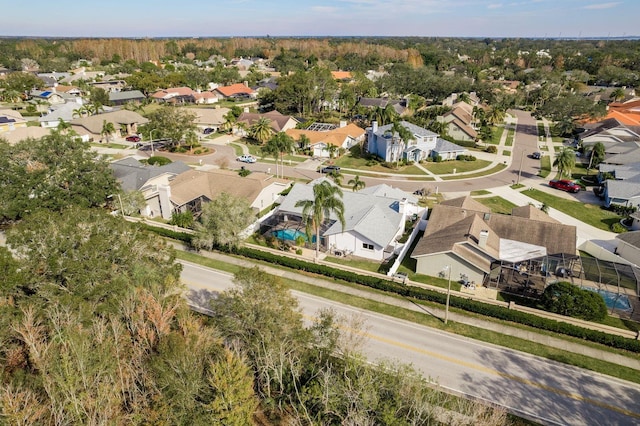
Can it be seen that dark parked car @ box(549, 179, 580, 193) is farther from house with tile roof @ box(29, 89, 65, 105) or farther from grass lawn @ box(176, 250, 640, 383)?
house with tile roof @ box(29, 89, 65, 105)

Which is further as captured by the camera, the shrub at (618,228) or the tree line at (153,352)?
the shrub at (618,228)

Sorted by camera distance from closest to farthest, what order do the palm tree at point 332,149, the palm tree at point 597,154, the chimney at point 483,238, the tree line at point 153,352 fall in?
the tree line at point 153,352
the chimney at point 483,238
the palm tree at point 597,154
the palm tree at point 332,149

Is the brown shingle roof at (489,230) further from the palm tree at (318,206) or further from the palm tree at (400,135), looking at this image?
the palm tree at (400,135)

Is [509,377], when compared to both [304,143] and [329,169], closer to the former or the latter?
[329,169]

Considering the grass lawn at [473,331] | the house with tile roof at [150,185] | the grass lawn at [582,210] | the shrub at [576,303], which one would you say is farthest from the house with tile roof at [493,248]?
the house with tile roof at [150,185]

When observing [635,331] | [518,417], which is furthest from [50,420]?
[635,331]

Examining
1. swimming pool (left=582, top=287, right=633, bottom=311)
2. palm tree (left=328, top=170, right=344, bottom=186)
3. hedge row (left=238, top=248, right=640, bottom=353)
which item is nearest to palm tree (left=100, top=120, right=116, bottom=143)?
palm tree (left=328, top=170, right=344, bottom=186)

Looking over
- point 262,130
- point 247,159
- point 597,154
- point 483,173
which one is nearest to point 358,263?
point 483,173
